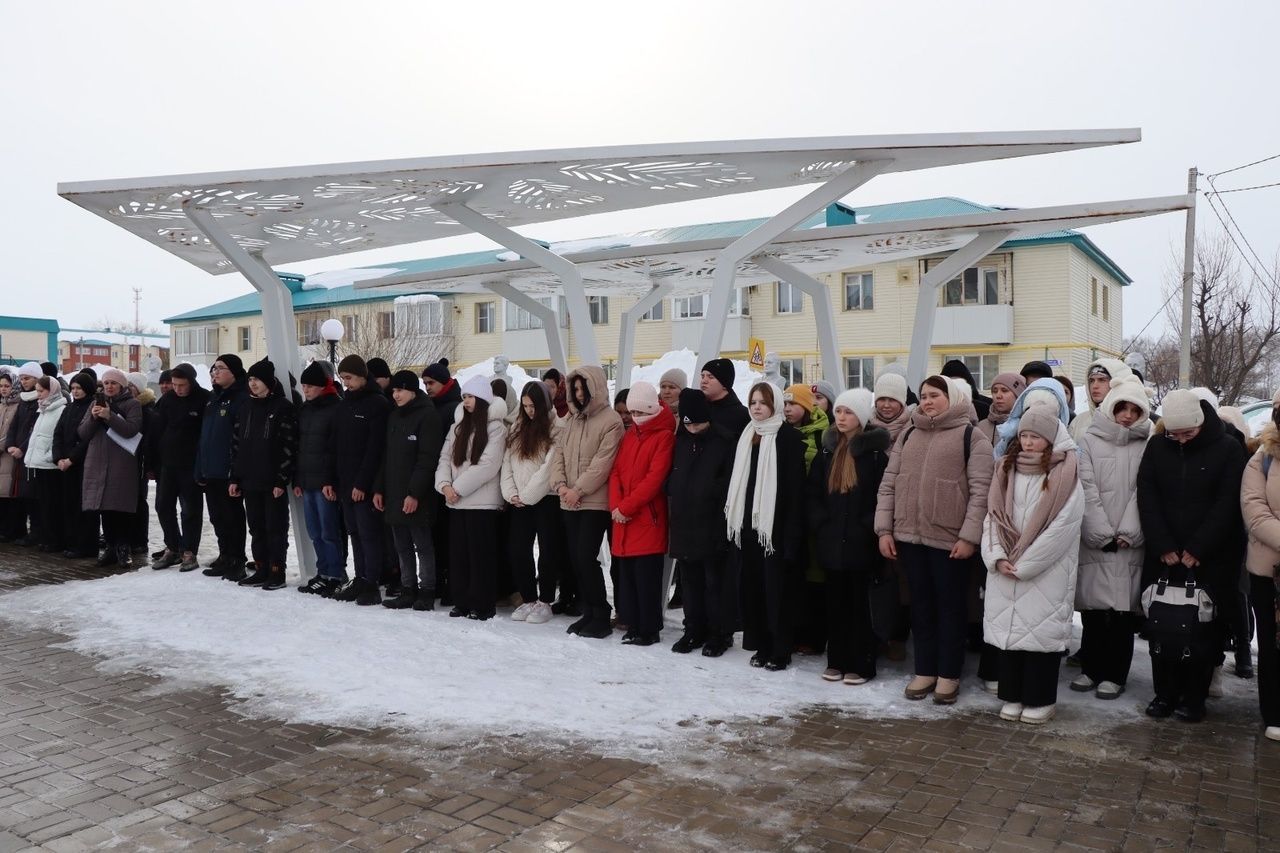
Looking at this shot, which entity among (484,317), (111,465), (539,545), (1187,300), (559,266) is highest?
(484,317)

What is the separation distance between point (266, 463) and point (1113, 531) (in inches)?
266

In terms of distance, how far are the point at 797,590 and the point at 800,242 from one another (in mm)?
4020

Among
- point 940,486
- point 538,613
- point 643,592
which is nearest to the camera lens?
point 940,486

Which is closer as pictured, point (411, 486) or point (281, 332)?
point (411, 486)

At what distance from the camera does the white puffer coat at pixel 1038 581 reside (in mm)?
5492

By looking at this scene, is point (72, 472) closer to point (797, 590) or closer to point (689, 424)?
point (689, 424)

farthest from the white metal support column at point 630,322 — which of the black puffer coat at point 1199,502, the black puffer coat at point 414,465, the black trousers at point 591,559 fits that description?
the black puffer coat at point 1199,502

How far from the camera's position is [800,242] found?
952 centimetres

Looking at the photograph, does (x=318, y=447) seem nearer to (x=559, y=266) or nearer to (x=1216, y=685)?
(x=559, y=266)

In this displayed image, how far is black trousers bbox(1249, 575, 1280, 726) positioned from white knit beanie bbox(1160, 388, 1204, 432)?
873 millimetres

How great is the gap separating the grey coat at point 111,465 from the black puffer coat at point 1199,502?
31.1ft

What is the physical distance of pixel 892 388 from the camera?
21.0 ft

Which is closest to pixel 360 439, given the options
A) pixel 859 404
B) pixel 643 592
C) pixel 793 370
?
pixel 643 592

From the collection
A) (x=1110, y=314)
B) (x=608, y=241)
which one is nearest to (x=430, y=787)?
(x=608, y=241)
